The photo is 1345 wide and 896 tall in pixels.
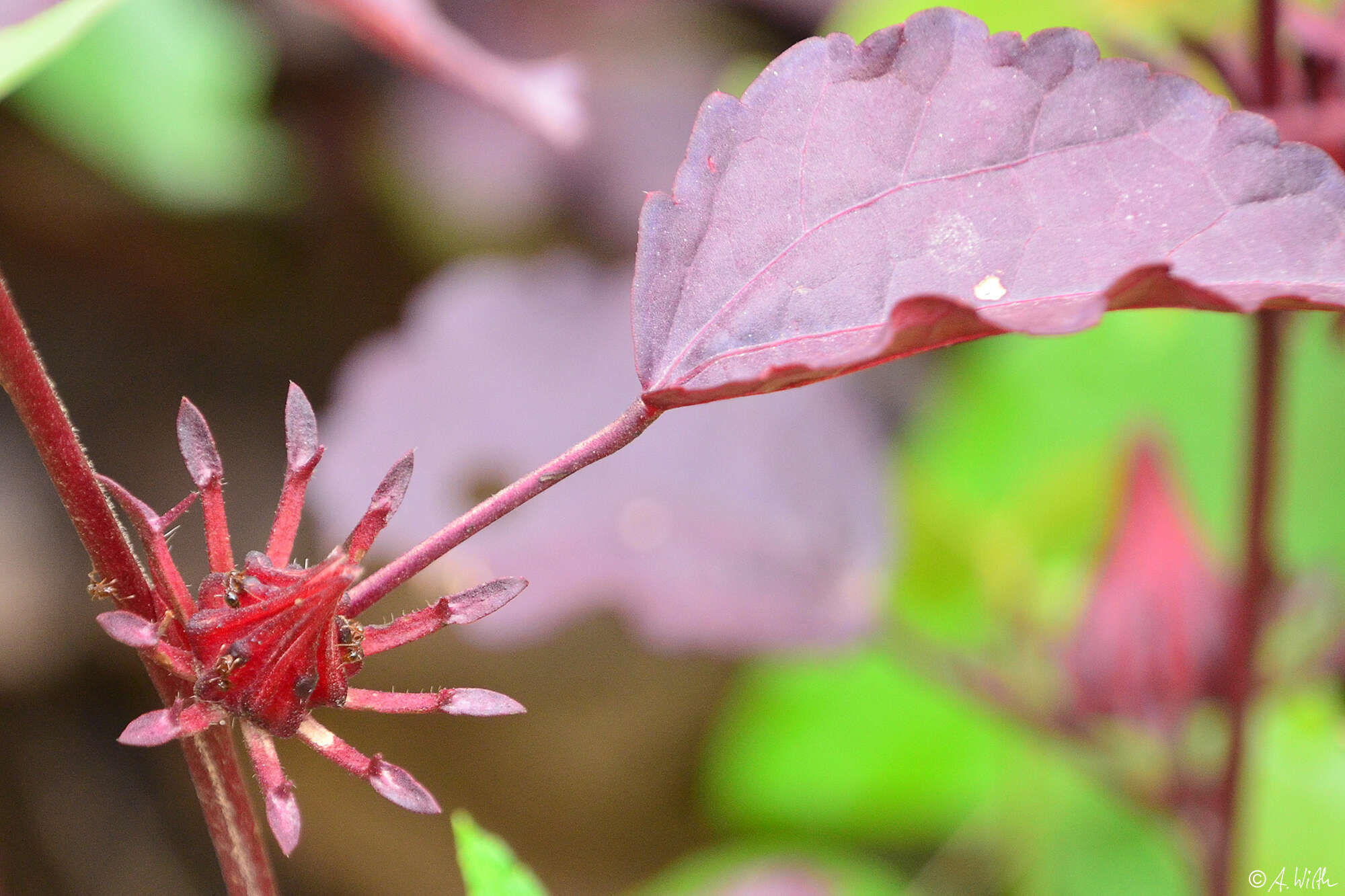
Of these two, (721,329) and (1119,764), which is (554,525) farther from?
(721,329)

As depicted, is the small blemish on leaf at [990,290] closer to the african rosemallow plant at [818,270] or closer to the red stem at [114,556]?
the african rosemallow plant at [818,270]

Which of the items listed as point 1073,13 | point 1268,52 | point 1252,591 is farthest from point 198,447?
point 1073,13

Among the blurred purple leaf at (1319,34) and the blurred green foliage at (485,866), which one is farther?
the blurred purple leaf at (1319,34)

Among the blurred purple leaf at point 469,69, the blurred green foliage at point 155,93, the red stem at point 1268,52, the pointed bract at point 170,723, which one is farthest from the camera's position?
the blurred green foliage at point 155,93

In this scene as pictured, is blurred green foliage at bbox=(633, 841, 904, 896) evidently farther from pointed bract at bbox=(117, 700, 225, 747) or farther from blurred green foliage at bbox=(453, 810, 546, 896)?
pointed bract at bbox=(117, 700, 225, 747)

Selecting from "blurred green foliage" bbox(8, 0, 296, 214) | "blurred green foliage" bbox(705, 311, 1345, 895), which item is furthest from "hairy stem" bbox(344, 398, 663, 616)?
"blurred green foliage" bbox(8, 0, 296, 214)

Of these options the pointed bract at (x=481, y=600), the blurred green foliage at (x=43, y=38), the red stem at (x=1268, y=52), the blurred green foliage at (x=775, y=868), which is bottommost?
the blurred green foliage at (x=775, y=868)

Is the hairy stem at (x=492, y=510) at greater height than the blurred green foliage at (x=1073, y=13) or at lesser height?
lesser

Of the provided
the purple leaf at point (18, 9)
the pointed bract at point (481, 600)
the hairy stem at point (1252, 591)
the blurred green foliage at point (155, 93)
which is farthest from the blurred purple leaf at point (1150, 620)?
the blurred green foliage at point (155, 93)
